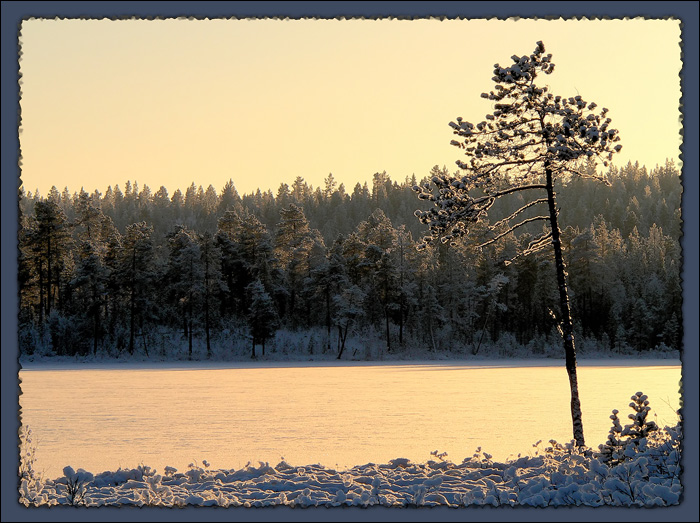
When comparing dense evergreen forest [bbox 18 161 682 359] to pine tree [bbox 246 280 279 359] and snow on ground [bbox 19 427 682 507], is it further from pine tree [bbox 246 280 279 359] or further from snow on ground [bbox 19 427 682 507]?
snow on ground [bbox 19 427 682 507]

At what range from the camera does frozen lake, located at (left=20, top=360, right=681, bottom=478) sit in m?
17.5

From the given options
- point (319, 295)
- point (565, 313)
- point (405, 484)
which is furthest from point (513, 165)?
point (319, 295)

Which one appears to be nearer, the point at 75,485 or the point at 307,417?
the point at 75,485

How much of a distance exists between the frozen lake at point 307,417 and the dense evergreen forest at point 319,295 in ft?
95.9

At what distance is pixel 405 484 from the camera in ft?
41.0

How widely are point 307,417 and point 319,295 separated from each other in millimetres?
53804

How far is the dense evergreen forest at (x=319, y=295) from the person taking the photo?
71.7 metres

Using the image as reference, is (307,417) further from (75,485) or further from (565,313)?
(75,485)

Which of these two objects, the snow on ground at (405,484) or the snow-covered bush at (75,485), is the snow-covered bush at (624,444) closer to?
the snow on ground at (405,484)

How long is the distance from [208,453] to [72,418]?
30.4 feet

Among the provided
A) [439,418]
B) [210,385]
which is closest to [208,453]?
[439,418]

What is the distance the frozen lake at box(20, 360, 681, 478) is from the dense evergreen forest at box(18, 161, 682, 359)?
1151 inches

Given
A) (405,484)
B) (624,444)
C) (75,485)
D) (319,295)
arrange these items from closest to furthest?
(75,485) < (405,484) < (624,444) < (319,295)

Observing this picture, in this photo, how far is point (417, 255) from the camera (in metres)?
82.8
